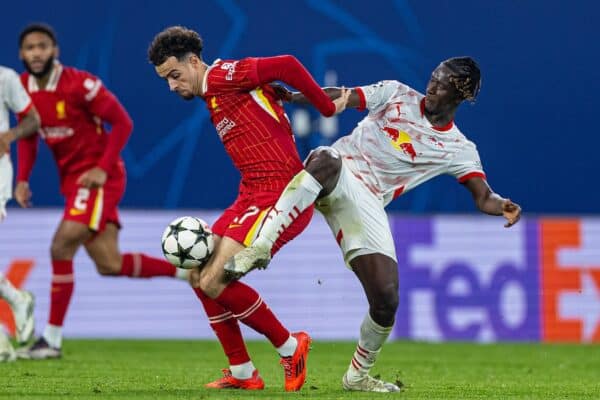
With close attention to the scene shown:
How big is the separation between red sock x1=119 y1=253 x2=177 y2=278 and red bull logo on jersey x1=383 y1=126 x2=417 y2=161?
3.62m

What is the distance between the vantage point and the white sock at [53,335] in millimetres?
10336

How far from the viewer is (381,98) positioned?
8.20 meters

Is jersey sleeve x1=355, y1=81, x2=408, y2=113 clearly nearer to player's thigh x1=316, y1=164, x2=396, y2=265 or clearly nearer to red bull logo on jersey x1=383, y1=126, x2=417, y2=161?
red bull logo on jersey x1=383, y1=126, x2=417, y2=161

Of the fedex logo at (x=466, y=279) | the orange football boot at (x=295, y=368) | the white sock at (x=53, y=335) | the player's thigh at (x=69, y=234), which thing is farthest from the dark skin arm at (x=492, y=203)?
the fedex logo at (x=466, y=279)

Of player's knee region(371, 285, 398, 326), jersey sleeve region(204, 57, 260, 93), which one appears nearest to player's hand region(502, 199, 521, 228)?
player's knee region(371, 285, 398, 326)

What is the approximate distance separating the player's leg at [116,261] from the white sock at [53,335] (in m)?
0.75

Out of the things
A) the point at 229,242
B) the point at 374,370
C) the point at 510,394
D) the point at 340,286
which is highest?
the point at 229,242

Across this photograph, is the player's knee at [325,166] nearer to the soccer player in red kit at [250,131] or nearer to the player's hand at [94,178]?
the soccer player in red kit at [250,131]

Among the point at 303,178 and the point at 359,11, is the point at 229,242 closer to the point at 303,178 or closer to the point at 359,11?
the point at 303,178

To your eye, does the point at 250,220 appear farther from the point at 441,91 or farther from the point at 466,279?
the point at 466,279

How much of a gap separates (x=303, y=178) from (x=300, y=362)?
104 centimetres

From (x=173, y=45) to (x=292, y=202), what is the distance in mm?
1106

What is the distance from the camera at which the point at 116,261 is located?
36.1 feet

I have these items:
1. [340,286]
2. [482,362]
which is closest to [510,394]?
[482,362]
